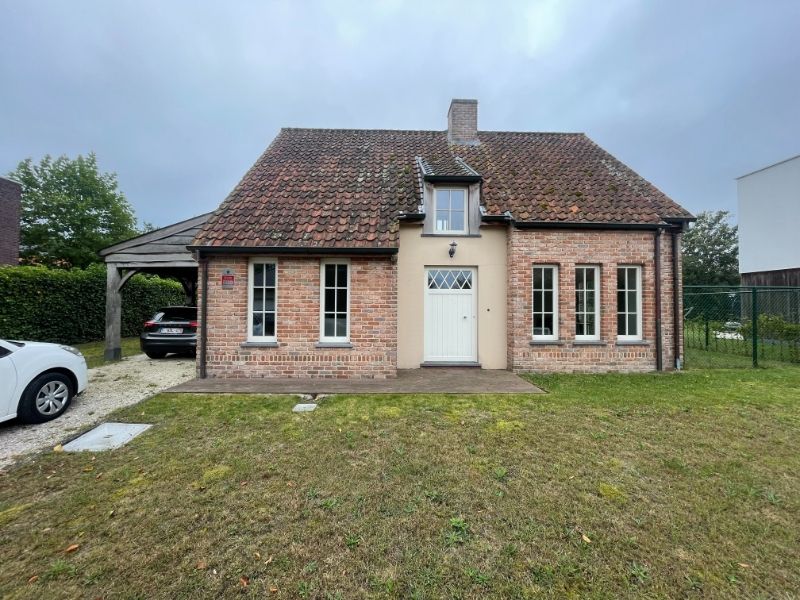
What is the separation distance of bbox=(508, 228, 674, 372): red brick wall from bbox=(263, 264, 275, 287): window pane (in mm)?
5673

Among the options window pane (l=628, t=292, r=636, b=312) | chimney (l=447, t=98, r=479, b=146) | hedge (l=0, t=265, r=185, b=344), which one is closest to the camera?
window pane (l=628, t=292, r=636, b=312)

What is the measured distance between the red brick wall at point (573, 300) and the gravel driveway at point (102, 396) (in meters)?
8.01

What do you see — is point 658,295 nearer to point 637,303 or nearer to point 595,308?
point 637,303

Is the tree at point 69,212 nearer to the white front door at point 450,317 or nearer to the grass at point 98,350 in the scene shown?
the grass at point 98,350

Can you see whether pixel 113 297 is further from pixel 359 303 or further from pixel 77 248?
pixel 77 248

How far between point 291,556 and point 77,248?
30.8 metres

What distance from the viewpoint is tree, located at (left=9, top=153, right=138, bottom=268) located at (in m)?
23.0

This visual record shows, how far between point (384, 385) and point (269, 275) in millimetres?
3614

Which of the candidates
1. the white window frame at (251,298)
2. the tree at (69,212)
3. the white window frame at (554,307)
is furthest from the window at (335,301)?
the tree at (69,212)

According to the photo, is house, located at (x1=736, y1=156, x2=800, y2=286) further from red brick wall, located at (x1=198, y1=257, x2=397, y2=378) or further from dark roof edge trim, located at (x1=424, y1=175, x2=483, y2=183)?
red brick wall, located at (x1=198, y1=257, x2=397, y2=378)

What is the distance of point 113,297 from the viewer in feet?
33.3

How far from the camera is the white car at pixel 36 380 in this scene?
190 inches

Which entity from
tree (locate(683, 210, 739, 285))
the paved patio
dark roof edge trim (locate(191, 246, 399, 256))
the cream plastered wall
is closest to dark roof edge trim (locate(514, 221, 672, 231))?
the cream plastered wall

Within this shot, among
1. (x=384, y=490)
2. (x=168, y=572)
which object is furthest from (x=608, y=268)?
(x=168, y=572)
